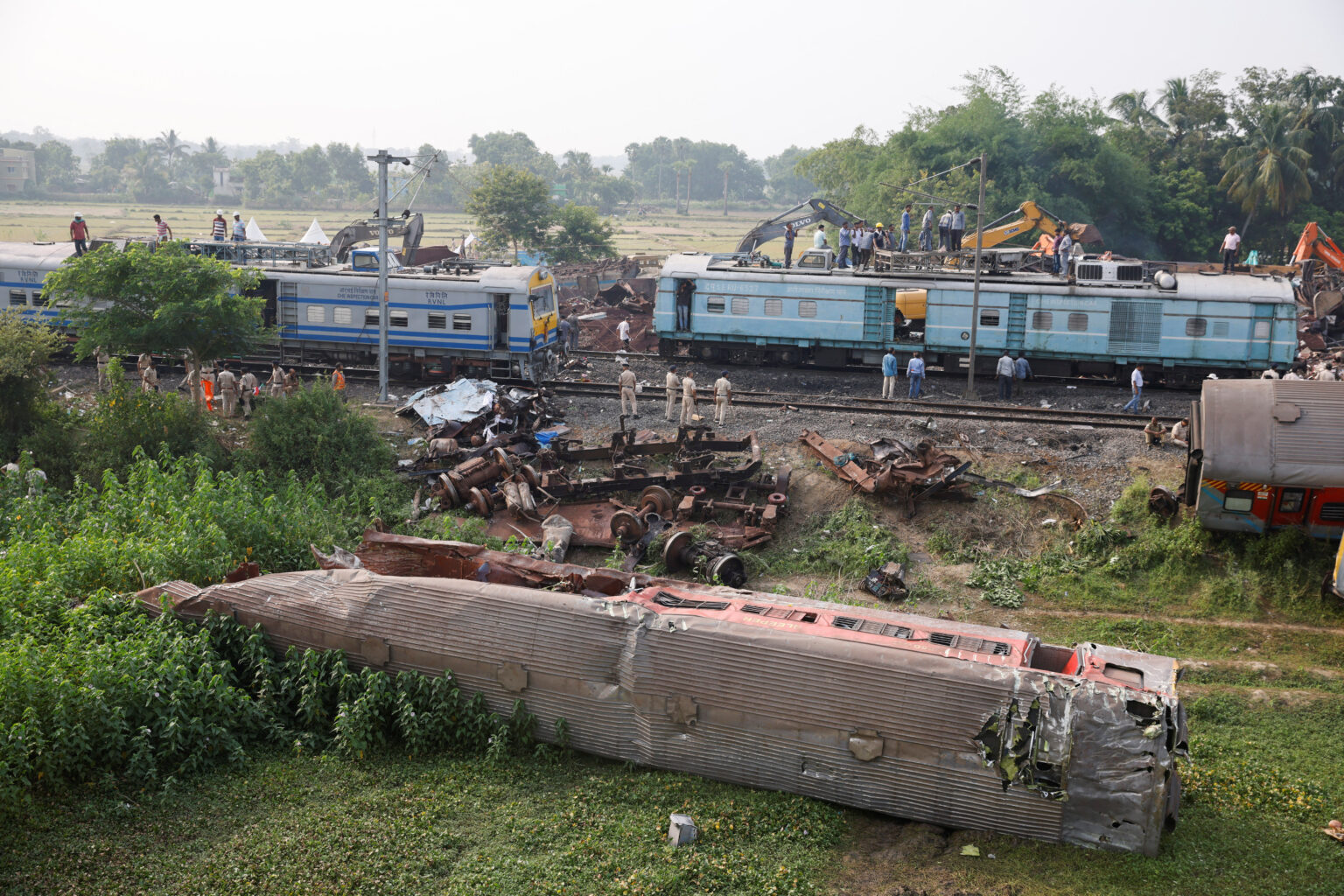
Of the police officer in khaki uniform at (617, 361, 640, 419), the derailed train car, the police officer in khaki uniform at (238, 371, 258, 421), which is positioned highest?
the police officer in khaki uniform at (617, 361, 640, 419)

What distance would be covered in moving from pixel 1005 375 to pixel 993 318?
2.09 metres

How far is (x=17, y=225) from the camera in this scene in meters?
81.0

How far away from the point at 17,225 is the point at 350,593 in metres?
85.9

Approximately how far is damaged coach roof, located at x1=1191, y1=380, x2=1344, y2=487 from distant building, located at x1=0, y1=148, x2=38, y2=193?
398 feet

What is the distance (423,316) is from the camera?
2719cm

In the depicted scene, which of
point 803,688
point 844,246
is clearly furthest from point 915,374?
point 803,688

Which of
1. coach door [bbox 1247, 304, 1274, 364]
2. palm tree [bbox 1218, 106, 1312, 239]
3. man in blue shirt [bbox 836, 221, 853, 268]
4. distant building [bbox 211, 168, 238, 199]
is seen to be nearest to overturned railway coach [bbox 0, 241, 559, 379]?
man in blue shirt [bbox 836, 221, 853, 268]

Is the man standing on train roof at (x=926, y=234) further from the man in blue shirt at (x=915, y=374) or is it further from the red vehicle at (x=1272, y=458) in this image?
the red vehicle at (x=1272, y=458)

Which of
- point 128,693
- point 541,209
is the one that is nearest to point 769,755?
point 128,693

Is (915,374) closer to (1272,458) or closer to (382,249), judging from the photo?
(1272,458)

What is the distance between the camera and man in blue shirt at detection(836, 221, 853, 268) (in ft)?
101

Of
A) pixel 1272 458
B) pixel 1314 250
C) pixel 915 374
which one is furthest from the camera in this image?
pixel 1314 250

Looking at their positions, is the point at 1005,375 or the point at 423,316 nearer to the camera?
the point at 1005,375

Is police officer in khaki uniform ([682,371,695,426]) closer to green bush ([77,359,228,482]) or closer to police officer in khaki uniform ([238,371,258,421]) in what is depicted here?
green bush ([77,359,228,482])
